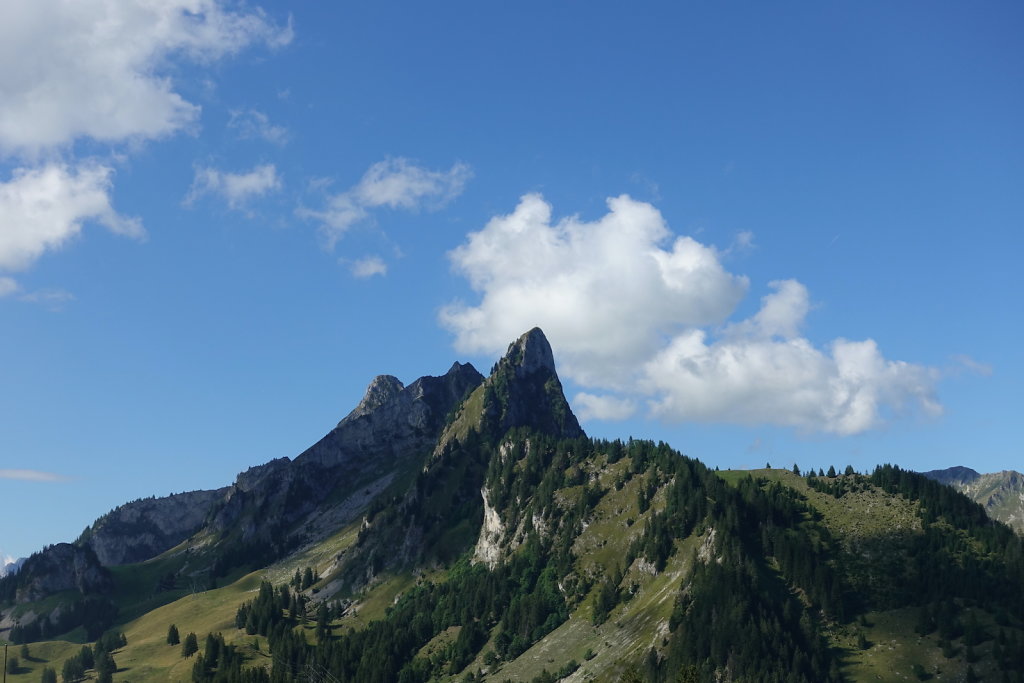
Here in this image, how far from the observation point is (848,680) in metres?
196

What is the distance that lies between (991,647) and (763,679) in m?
49.7

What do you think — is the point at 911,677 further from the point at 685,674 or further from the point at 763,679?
the point at 685,674

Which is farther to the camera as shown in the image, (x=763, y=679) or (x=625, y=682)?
(x=763, y=679)

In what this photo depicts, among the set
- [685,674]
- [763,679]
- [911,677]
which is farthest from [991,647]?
[685,674]

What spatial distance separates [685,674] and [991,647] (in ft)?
400

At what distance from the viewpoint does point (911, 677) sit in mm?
192000

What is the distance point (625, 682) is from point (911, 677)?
111060mm

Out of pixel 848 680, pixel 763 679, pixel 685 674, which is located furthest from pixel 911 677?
pixel 685 674

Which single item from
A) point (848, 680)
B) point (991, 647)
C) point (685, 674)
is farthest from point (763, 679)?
point (685, 674)

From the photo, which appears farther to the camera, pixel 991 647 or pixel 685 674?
pixel 991 647

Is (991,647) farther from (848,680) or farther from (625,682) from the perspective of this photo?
(625,682)

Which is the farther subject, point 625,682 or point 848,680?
point 848,680

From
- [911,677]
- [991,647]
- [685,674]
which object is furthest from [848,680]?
[685,674]

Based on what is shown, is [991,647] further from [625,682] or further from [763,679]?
[625,682]
